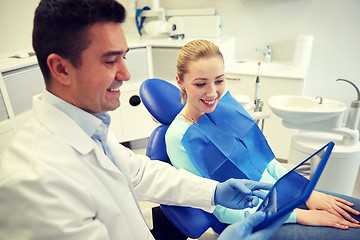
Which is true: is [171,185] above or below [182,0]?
below

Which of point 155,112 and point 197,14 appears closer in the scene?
point 155,112

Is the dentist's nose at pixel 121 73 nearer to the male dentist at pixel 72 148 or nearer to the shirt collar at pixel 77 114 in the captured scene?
the male dentist at pixel 72 148

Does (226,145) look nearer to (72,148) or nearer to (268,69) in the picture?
(72,148)

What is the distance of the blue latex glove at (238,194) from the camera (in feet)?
2.98

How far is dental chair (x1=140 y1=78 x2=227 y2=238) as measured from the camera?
91cm

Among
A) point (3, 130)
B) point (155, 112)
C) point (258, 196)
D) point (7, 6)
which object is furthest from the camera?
point (7, 6)

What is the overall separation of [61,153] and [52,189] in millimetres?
100

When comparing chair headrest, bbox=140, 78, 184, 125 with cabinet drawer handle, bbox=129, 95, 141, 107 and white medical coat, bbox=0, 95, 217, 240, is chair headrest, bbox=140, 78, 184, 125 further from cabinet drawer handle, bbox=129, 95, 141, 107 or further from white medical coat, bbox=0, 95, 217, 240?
cabinet drawer handle, bbox=129, 95, 141, 107

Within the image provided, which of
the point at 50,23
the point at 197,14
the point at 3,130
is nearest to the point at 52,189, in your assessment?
the point at 50,23

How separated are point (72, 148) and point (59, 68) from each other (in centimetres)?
22

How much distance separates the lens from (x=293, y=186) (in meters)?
0.72

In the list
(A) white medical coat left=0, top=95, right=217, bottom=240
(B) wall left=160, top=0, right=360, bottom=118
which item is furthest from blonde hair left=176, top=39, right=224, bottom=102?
(B) wall left=160, top=0, right=360, bottom=118

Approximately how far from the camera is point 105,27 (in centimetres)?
66

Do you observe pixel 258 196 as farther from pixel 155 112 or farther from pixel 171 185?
pixel 155 112
